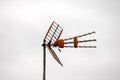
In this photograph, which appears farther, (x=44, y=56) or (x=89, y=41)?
(x=89, y=41)

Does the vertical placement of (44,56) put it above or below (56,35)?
below

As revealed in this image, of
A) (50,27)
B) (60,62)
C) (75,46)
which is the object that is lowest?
(60,62)

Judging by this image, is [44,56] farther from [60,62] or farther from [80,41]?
[80,41]

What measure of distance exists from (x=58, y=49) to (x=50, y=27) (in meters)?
1.91

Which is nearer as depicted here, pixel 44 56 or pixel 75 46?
pixel 44 56

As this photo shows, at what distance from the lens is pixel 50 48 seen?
67.5 ft

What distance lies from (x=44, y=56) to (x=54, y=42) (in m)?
1.97

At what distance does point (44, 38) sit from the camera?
66.8 feet

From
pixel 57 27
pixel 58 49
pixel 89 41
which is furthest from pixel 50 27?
pixel 89 41

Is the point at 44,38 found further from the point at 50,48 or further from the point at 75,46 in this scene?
the point at 75,46

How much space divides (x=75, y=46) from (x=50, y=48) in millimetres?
2003

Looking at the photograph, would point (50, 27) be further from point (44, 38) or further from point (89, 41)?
point (89, 41)

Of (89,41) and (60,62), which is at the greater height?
(89,41)

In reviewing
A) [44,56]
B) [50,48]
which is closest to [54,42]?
[50,48]
